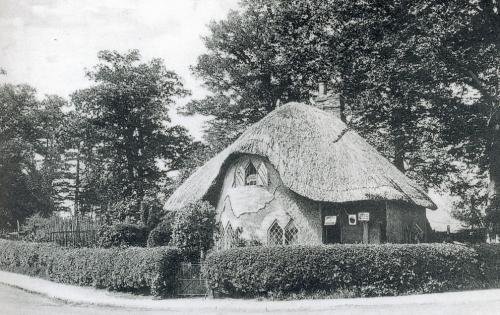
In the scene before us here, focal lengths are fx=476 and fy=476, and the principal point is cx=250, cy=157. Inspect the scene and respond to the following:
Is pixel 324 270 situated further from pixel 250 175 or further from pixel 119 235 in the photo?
pixel 119 235

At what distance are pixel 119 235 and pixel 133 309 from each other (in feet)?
27.2

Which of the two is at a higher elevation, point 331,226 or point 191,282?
point 331,226

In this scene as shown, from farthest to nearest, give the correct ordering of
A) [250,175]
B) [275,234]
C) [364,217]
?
[250,175], [275,234], [364,217]

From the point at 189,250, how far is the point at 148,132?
3202 centimetres

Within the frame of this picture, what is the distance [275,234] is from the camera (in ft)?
71.1

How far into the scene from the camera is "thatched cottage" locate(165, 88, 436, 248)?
68.7 ft

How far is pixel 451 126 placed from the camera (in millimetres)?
28625

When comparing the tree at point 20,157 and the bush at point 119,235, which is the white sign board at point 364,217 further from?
the tree at point 20,157

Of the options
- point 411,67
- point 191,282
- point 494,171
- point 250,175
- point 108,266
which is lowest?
point 191,282

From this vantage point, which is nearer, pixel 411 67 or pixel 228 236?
pixel 228 236

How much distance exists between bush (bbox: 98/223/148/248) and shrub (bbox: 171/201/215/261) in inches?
206

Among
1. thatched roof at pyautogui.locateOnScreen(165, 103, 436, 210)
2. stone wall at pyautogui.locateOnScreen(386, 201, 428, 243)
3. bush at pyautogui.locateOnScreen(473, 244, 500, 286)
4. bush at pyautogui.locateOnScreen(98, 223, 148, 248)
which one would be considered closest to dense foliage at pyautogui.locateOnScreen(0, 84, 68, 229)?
bush at pyautogui.locateOnScreen(98, 223, 148, 248)

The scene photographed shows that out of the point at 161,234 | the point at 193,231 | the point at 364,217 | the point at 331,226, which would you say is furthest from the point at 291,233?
the point at 161,234

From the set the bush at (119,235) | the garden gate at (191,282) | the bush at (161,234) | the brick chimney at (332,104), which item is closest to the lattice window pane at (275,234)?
the garden gate at (191,282)
